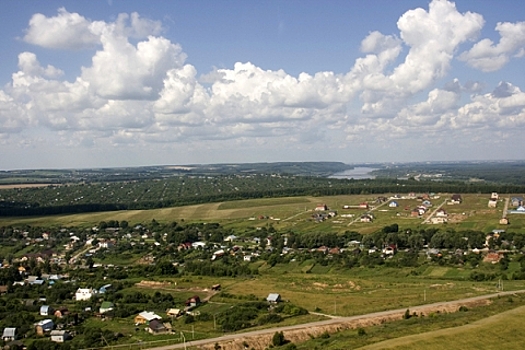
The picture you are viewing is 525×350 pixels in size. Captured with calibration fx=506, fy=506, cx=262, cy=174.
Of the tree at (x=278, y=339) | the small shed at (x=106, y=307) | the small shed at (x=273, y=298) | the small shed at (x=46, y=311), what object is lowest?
the small shed at (x=46, y=311)

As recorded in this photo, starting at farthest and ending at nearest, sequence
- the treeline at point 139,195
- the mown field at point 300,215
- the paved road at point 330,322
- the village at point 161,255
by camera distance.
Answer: the treeline at point 139,195, the mown field at point 300,215, the village at point 161,255, the paved road at point 330,322

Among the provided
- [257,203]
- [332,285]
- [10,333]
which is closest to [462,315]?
[332,285]

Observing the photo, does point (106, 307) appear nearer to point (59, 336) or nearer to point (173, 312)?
point (173, 312)

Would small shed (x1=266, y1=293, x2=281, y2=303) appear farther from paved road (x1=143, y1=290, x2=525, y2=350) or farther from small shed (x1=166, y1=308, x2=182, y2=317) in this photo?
small shed (x1=166, y1=308, x2=182, y2=317)

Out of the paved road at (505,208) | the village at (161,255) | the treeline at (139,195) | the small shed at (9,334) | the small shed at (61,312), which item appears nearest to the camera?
the small shed at (9,334)

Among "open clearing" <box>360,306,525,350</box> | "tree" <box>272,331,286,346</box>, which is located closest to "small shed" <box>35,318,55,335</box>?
"tree" <box>272,331,286,346</box>

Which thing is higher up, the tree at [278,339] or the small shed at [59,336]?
the tree at [278,339]

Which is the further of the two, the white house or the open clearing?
the white house

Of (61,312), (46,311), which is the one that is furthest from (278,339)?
(46,311)

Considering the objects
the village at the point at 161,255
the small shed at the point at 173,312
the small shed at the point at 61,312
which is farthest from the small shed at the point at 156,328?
the small shed at the point at 61,312

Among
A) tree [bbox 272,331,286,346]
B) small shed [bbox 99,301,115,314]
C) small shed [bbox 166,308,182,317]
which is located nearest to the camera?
tree [bbox 272,331,286,346]

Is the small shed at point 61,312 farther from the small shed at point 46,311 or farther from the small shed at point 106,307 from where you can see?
the small shed at point 106,307
